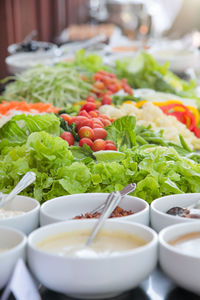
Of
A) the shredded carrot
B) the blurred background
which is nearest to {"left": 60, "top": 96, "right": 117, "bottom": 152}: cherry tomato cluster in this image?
the shredded carrot

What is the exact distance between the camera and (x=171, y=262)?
1.13 m

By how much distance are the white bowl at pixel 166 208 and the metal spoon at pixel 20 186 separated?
16.1 inches

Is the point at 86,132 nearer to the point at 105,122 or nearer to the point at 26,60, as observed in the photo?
the point at 105,122

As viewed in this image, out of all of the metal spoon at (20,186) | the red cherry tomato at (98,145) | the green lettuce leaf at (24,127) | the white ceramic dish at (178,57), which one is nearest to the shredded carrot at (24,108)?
the green lettuce leaf at (24,127)

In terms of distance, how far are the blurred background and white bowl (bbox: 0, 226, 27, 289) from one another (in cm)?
350

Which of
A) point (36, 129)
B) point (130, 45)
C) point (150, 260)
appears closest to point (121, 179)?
point (36, 129)

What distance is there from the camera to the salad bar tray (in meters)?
1.16

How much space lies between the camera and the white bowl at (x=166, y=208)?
1.35m

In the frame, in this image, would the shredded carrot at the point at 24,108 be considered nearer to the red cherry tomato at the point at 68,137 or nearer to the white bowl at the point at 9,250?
the red cherry tomato at the point at 68,137

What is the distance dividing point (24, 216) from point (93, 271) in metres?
0.36

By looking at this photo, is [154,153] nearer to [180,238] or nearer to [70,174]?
[70,174]

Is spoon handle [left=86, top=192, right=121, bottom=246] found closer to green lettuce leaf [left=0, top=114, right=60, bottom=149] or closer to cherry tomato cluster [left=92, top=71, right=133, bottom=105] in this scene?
green lettuce leaf [left=0, top=114, right=60, bottom=149]

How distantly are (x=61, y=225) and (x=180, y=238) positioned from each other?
320 mm

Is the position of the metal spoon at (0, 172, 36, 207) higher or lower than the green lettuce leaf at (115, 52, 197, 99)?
higher
